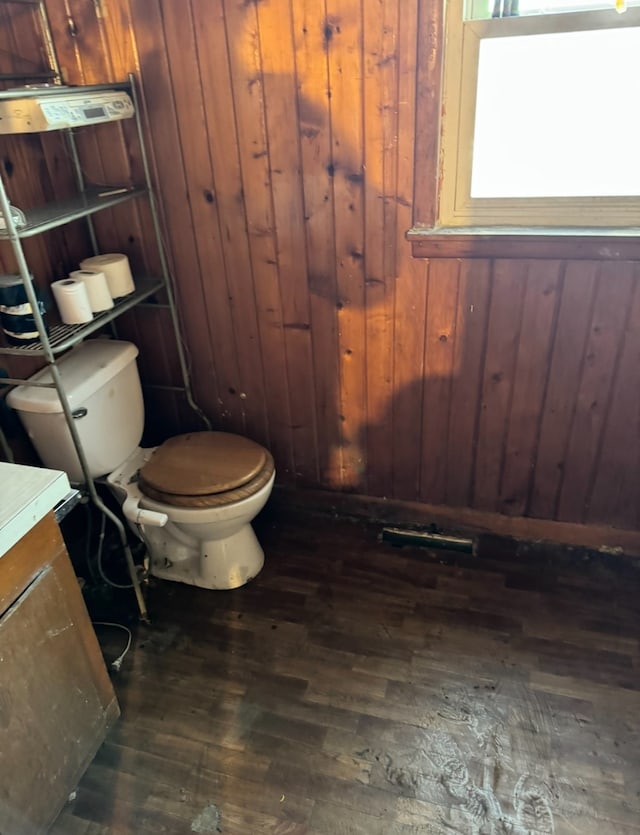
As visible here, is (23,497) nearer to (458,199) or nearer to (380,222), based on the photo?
(380,222)

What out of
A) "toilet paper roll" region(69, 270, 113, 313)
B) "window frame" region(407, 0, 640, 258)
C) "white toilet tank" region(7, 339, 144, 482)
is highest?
"window frame" region(407, 0, 640, 258)

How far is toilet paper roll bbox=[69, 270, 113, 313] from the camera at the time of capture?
1.85 meters

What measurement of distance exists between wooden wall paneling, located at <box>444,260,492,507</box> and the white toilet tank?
40.0 inches

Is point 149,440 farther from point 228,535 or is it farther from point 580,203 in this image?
point 580,203

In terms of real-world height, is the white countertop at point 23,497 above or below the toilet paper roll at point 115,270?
below

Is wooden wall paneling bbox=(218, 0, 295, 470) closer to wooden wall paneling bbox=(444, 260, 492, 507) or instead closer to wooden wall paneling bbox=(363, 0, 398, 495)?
wooden wall paneling bbox=(363, 0, 398, 495)

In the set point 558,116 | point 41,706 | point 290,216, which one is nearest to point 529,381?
point 558,116

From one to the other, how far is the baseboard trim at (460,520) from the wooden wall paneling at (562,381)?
0.22 feet

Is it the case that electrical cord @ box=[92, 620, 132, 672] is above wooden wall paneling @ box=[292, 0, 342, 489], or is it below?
below

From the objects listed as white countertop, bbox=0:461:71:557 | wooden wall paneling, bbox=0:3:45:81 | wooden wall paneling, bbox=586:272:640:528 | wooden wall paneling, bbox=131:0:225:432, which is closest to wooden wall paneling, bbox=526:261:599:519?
wooden wall paneling, bbox=586:272:640:528

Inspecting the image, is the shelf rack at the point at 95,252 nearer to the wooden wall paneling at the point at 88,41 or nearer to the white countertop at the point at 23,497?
the wooden wall paneling at the point at 88,41

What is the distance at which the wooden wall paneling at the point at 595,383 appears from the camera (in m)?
1.78

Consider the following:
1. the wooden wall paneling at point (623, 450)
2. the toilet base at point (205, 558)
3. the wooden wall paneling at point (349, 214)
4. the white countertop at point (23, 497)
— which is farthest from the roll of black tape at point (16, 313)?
the wooden wall paneling at point (623, 450)

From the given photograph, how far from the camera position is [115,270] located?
1959 mm
